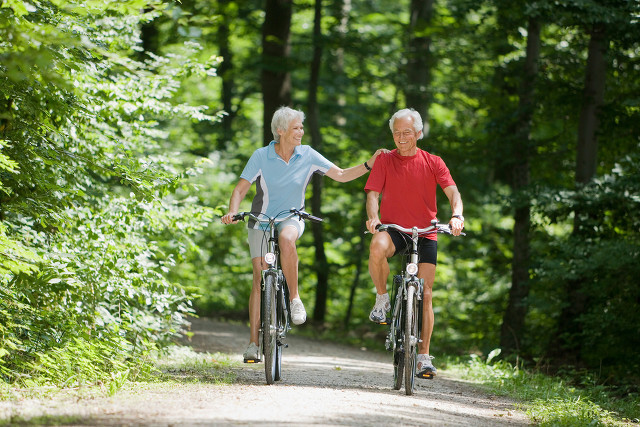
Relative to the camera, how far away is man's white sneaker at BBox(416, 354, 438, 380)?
22.2 ft

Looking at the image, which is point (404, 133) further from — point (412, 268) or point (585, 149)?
point (585, 149)

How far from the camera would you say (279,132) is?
6.96 meters

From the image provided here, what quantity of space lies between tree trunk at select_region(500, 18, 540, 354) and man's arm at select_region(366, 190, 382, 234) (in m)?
6.12

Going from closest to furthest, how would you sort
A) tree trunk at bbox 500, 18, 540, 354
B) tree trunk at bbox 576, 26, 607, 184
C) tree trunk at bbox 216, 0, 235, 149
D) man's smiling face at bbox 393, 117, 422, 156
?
man's smiling face at bbox 393, 117, 422, 156 < tree trunk at bbox 576, 26, 607, 184 < tree trunk at bbox 500, 18, 540, 354 < tree trunk at bbox 216, 0, 235, 149

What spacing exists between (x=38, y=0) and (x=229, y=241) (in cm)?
1648

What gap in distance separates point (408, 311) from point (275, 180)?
5.14 ft

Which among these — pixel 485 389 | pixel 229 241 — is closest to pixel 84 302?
pixel 485 389

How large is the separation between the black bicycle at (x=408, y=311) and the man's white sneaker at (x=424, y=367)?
0.44ft

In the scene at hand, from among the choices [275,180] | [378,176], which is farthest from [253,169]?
[378,176]

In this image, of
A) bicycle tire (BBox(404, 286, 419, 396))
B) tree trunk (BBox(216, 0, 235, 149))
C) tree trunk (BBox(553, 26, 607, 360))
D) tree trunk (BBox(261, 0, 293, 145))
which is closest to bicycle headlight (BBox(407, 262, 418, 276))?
bicycle tire (BBox(404, 286, 419, 396))

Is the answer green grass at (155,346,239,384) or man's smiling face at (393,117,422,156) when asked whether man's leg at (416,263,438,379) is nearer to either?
man's smiling face at (393,117,422,156)

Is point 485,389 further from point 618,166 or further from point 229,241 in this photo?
point 229,241

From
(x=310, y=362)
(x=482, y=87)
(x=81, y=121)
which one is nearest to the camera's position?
(x=81, y=121)

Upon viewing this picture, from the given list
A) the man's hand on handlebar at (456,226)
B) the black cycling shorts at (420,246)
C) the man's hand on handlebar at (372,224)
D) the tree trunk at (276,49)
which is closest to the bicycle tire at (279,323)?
the man's hand on handlebar at (372,224)
